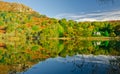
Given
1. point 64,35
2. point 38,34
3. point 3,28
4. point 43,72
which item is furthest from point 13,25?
point 43,72

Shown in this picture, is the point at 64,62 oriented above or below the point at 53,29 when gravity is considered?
above

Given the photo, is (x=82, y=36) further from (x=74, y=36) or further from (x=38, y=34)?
(x=38, y=34)

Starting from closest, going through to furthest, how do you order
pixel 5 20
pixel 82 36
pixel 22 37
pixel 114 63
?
pixel 114 63
pixel 22 37
pixel 82 36
pixel 5 20

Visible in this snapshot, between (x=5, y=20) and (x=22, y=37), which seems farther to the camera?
(x=5, y=20)

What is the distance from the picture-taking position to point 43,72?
27.3m

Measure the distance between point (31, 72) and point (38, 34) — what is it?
108425 millimetres

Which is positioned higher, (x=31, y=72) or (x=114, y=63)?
(x=114, y=63)

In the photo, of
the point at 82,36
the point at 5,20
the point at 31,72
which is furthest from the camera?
the point at 5,20

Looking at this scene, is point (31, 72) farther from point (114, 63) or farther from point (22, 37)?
point (22, 37)

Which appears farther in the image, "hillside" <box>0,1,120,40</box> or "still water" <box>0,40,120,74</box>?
"hillside" <box>0,1,120,40</box>

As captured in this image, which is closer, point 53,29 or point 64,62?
point 64,62

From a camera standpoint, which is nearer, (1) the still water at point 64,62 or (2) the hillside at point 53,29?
(1) the still water at point 64,62

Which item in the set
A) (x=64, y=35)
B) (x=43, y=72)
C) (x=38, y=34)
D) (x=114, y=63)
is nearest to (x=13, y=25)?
(x=38, y=34)

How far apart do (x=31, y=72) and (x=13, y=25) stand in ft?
379
